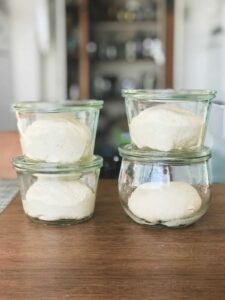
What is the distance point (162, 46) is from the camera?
9.43ft

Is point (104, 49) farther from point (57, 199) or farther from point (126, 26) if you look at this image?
point (57, 199)

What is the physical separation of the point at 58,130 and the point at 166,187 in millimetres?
146

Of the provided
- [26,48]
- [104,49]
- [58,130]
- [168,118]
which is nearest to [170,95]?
[168,118]

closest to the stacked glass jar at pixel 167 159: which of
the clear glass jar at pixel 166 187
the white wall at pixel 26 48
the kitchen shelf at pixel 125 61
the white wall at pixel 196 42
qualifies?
the clear glass jar at pixel 166 187

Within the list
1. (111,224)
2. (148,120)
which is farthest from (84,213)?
(148,120)

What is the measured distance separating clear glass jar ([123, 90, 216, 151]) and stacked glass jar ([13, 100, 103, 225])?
61mm

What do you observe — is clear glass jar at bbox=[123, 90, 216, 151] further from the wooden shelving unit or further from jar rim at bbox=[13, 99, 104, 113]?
the wooden shelving unit

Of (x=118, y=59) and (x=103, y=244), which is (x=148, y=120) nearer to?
(x=103, y=244)

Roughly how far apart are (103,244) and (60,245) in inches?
1.9

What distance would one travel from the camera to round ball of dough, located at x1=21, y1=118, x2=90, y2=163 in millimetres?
549

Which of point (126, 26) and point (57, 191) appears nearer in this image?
point (57, 191)

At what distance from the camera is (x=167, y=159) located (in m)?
0.54

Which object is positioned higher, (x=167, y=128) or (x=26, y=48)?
(x=26, y=48)

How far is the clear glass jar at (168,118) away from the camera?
0.54 metres
